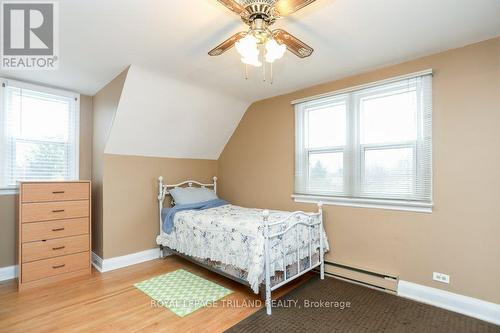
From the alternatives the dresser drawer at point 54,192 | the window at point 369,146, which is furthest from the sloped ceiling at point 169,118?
the window at point 369,146

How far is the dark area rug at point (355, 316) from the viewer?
2.01m

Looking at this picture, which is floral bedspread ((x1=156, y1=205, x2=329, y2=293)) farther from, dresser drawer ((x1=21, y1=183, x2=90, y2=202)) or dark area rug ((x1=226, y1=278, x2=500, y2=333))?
dresser drawer ((x1=21, y1=183, x2=90, y2=202))

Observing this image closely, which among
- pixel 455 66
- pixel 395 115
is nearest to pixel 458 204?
pixel 395 115

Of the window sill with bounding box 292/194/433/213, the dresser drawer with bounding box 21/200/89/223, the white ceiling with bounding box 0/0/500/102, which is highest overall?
the white ceiling with bounding box 0/0/500/102

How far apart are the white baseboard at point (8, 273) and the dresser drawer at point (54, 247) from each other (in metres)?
0.57

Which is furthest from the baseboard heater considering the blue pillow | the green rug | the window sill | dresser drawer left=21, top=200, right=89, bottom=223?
dresser drawer left=21, top=200, right=89, bottom=223

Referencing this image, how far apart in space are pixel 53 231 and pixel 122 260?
2.80 ft

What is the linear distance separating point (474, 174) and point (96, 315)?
11.2 feet

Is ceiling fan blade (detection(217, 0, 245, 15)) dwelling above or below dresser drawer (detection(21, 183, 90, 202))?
above

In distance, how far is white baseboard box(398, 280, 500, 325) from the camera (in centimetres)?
212

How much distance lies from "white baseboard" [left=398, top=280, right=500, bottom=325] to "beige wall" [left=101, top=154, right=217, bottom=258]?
310 cm

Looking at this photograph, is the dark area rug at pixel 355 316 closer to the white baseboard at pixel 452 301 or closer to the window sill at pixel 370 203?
the white baseboard at pixel 452 301

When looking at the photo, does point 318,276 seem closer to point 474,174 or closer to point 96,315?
point 474,174

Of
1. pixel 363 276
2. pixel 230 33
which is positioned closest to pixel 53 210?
pixel 230 33
